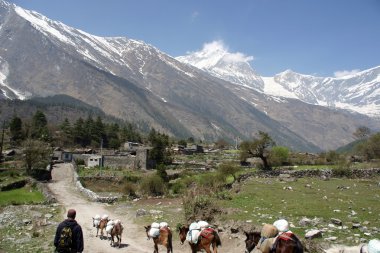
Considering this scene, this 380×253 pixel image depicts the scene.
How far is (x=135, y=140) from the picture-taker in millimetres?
145625

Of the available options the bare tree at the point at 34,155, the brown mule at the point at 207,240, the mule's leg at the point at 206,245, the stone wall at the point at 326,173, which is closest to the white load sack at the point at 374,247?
the brown mule at the point at 207,240

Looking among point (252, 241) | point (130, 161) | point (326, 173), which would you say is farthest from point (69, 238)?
point (130, 161)

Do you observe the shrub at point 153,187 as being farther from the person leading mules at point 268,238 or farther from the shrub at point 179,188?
the person leading mules at point 268,238

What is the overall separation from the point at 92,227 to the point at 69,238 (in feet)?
50.6

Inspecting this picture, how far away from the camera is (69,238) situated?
1289 centimetres

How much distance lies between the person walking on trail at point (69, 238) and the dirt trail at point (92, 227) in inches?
319

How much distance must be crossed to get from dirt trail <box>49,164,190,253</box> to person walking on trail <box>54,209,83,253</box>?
8110mm

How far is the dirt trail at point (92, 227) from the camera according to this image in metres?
21.3

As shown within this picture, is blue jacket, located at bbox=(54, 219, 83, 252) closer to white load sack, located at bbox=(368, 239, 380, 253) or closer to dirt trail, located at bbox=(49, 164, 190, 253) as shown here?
dirt trail, located at bbox=(49, 164, 190, 253)

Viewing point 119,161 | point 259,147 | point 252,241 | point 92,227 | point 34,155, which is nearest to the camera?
point 252,241

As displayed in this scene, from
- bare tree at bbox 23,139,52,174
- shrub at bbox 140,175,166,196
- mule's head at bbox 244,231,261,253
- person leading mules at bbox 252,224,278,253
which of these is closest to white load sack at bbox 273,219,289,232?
person leading mules at bbox 252,224,278,253

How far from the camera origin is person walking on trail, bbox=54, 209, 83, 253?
42.2ft

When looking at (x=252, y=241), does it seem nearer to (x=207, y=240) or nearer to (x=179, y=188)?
(x=207, y=240)

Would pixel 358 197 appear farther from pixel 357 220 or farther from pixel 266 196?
pixel 357 220
